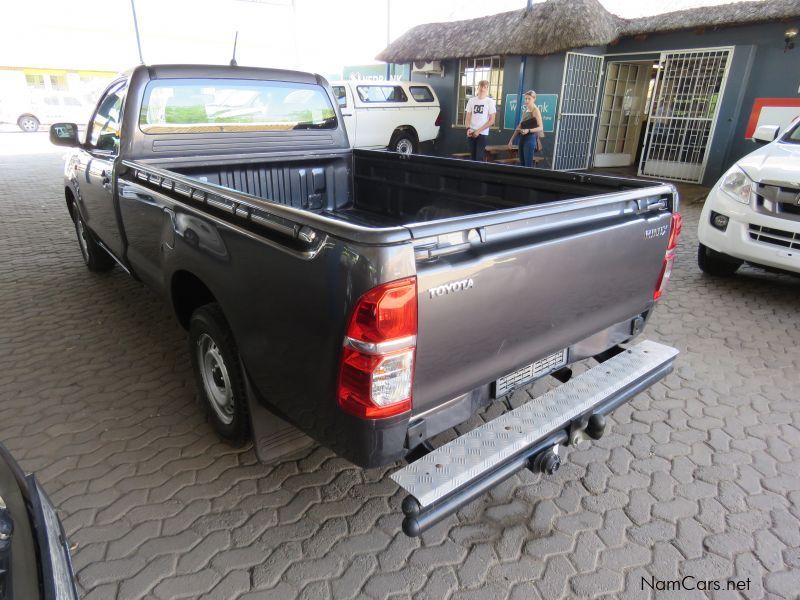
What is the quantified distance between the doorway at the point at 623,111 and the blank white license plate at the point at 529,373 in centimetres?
1159

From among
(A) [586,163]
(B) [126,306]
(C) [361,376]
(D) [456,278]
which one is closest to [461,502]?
(C) [361,376]

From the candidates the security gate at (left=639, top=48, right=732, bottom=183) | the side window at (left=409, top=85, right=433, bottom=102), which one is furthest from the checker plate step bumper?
the side window at (left=409, top=85, right=433, bottom=102)

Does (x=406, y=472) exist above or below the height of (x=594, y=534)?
above

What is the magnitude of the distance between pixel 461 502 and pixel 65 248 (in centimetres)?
632

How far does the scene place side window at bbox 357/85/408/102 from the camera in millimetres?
12211

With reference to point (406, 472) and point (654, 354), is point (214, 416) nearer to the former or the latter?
point (406, 472)

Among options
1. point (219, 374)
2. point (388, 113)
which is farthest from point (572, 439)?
point (388, 113)

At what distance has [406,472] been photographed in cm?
180

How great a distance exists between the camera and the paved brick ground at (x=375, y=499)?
2092 millimetres

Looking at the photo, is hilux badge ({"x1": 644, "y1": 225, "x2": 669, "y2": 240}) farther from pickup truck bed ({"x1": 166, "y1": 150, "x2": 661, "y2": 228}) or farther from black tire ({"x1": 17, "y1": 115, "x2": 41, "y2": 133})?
black tire ({"x1": 17, "y1": 115, "x2": 41, "y2": 133})

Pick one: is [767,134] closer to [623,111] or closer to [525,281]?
[525,281]

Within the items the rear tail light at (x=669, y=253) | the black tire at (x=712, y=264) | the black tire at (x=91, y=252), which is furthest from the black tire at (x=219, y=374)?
the black tire at (x=712, y=264)

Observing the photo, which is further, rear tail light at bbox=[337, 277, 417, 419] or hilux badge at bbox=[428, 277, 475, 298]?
hilux badge at bbox=[428, 277, 475, 298]

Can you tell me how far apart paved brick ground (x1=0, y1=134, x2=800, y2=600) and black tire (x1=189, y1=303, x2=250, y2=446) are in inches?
7.4
